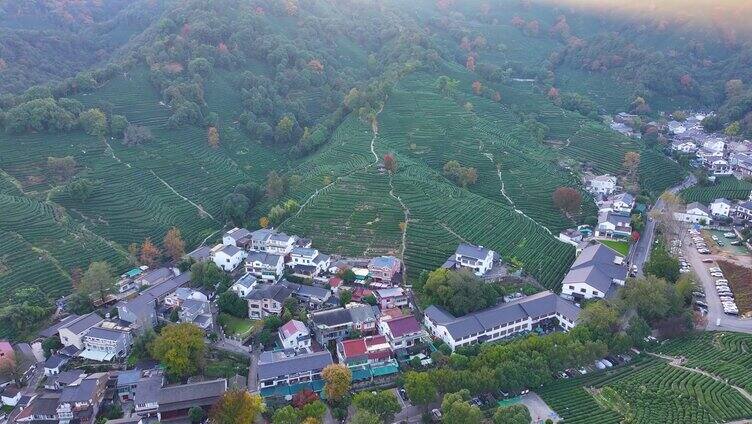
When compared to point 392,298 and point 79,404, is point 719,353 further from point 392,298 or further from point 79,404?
point 79,404

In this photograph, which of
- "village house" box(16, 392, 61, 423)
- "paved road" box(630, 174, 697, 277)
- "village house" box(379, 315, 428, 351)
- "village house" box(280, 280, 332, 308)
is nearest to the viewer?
"village house" box(16, 392, 61, 423)

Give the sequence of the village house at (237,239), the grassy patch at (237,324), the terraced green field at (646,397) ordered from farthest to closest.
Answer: the village house at (237,239) → the grassy patch at (237,324) → the terraced green field at (646,397)

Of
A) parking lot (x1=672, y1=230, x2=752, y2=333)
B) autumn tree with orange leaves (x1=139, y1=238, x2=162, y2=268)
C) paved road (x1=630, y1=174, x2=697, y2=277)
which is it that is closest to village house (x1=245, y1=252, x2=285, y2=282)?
autumn tree with orange leaves (x1=139, y1=238, x2=162, y2=268)

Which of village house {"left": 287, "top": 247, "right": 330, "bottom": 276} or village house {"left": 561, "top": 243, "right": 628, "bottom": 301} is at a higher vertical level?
village house {"left": 561, "top": 243, "right": 628, "bottom": 301}

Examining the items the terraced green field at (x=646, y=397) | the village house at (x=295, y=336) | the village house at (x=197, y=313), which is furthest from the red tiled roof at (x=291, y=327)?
the terraced green field at (x=646, y=397)

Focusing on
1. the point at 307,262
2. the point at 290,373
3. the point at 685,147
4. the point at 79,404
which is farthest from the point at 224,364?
the point at 685,147

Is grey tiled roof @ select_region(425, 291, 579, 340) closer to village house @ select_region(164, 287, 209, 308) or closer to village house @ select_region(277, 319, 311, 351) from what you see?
village house @ select_region(277, 319, 311, 351)

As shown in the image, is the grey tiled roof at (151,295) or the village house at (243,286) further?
the village house at (243,286)

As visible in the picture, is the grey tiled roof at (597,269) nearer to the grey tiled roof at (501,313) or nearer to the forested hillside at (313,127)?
the forested hillside at (313,127)
